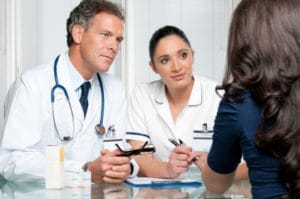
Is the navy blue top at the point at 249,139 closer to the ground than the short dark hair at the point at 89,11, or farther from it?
closer to the ground

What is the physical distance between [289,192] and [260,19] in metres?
0.40

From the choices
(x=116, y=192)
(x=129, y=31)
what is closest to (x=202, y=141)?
(x=116, y=192)

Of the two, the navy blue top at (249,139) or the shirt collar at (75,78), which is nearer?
the navy blue top at (249,139)

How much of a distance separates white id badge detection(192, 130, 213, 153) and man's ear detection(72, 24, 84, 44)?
2.53ft

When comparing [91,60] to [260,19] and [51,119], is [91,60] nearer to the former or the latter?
[51,119]

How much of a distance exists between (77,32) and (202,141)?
0.85 m

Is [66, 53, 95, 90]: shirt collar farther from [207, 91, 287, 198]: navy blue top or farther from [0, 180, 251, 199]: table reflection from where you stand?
[207, 91, 287, 198]: navy blue top

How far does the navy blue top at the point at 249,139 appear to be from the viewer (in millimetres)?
1102

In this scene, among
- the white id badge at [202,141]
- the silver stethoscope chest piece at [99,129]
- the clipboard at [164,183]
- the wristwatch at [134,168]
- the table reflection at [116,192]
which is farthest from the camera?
the silver stethoscope chest piece at [99,129]

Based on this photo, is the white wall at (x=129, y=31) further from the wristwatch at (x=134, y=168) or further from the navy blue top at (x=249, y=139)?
the navy blue top at (x=249, y=139)

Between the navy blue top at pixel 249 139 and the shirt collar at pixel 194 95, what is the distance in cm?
131

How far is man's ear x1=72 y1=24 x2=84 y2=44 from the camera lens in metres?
2.39

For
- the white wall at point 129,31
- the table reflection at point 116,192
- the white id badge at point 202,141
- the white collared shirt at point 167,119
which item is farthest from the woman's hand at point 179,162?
the white wall at point 129,31

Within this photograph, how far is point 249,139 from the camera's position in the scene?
44.3 inches
